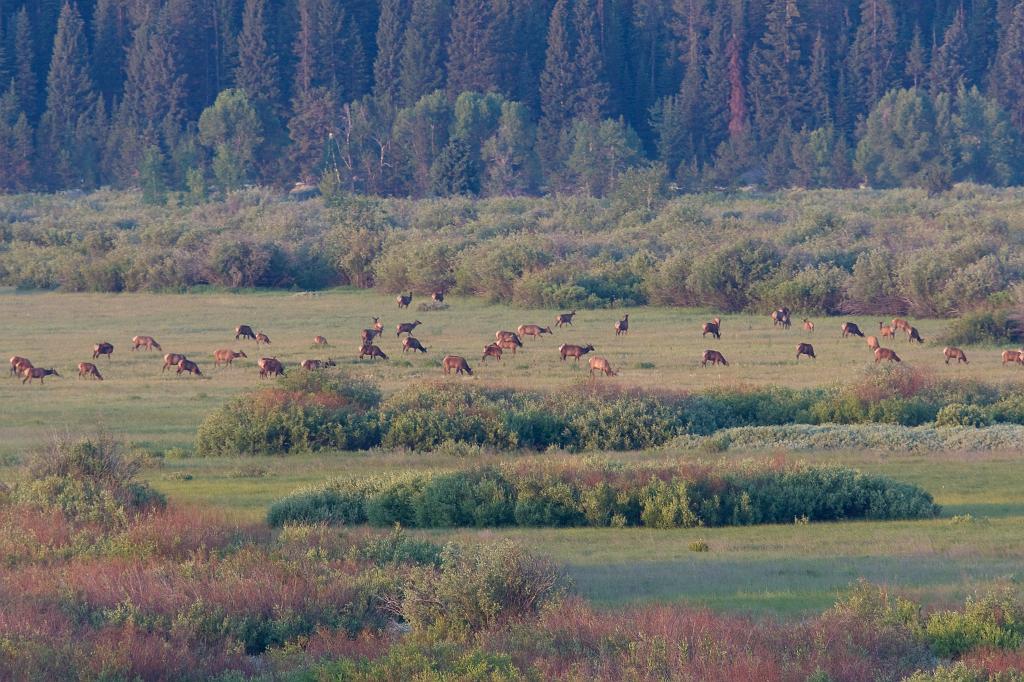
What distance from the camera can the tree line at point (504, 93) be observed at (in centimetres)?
8619

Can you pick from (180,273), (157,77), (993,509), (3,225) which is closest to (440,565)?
(993,509)

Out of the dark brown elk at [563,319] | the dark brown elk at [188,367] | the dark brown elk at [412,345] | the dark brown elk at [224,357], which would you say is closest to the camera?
the dark brown elk at [188,367]

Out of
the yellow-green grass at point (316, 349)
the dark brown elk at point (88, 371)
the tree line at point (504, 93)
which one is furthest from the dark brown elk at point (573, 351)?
the tree line at point (504, 93)

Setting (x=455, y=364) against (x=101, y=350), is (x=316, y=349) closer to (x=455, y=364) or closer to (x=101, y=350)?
Result: (x=101, y=350)

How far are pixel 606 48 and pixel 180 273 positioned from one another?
5027cm

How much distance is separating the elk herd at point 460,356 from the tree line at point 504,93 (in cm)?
4759

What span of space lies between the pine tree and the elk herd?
59161 mm

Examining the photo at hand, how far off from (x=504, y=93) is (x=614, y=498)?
8154 cm

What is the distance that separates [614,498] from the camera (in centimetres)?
1506

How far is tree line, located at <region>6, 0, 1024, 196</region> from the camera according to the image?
3393 inches

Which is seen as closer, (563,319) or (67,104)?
(563,319)

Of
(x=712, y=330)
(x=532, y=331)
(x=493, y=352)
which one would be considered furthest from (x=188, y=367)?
(x=712, y=330)

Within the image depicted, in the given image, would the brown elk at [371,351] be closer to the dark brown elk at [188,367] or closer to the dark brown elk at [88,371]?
the dark brown elk at [188,367]

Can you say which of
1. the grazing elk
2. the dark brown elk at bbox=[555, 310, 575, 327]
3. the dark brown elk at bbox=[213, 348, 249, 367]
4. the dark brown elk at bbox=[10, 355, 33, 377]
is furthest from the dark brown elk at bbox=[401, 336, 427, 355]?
the dark brown elk at bbox=[10, 355, 33, 377]
